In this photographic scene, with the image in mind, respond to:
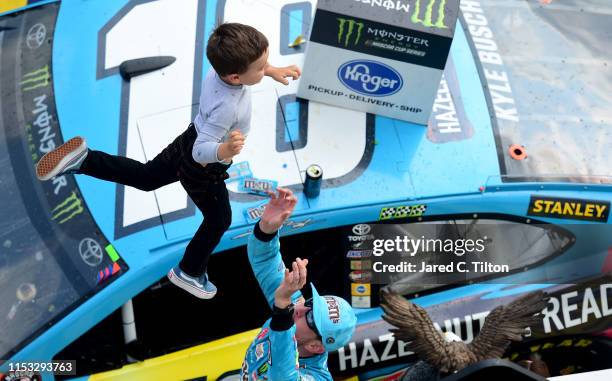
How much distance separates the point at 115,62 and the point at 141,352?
157 cm

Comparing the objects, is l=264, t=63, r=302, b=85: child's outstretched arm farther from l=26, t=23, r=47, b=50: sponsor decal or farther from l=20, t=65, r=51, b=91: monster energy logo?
l=26, t=23, r=47, b=50: sponsor decal

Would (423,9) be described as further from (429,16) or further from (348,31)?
(348,31)

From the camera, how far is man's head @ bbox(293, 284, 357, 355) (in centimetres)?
334

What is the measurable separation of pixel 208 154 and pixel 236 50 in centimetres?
45

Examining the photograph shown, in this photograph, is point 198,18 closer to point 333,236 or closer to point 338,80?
point 338,80

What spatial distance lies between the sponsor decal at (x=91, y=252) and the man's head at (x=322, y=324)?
117 centimetres

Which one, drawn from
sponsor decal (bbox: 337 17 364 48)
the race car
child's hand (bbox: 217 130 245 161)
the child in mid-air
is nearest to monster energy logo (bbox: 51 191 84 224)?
the race car

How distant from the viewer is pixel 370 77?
4484 mm

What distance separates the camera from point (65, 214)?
168 inches

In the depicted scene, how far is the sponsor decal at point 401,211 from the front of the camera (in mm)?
4430

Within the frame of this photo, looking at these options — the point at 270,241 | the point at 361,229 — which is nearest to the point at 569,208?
the point at 361,229

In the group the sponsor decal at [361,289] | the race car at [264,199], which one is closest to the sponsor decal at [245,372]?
the race car at [264,199]

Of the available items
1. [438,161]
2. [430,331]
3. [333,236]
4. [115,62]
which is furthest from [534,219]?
[115,62]

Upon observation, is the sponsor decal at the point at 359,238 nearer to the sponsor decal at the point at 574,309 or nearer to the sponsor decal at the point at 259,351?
the sponsor decal at the point at 574,309
